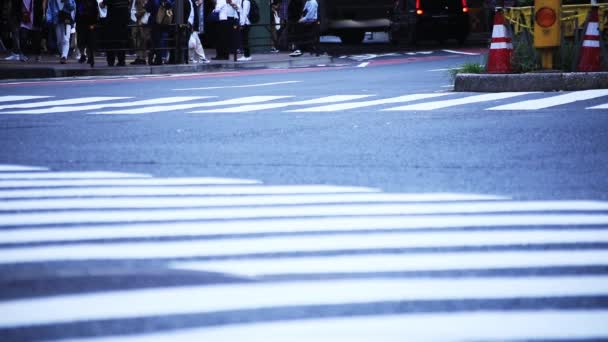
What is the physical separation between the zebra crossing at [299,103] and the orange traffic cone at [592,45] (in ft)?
2.43

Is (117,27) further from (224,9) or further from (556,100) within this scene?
(556,100)

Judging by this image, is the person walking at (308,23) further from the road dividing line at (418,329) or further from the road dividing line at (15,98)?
the road dividing line at (418,329)

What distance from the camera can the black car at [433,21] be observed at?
128ft

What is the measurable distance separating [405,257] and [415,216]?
3.43 ft

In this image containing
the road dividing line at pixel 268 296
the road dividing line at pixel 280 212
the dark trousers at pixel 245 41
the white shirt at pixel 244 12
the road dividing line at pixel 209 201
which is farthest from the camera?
the white shirt at pixel 244 12

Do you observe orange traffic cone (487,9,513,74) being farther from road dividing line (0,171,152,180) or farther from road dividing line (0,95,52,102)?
road dividing line (0,171,152,180)

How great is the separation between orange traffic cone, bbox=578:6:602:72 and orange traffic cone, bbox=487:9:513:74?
0.94 metres

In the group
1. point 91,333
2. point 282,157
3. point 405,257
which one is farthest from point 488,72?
point 91,333

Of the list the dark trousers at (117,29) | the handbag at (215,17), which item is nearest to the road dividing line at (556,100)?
the dark trousers at (117,29)

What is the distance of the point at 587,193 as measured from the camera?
22.2 feet

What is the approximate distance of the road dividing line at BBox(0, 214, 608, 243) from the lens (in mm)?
5555

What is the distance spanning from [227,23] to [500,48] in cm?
1191

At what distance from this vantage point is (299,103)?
46.7 ft

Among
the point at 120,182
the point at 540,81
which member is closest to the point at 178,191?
the point at 120,182
